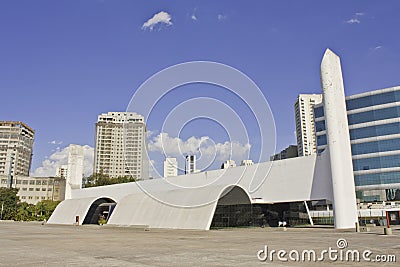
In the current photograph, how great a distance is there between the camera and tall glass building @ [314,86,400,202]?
2670 inches

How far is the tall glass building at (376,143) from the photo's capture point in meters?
67.8

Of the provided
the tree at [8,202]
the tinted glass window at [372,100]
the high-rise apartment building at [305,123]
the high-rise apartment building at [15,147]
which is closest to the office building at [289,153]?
the high-rise apartment building at [305,123]

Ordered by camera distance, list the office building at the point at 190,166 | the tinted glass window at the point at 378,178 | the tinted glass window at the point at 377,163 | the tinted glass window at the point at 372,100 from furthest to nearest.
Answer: the tinted glass window at the point at 372,100
the tinted glass window at the point at 377,163
the tinted glass window at the point at 378,178
the office building at the point at 190,166

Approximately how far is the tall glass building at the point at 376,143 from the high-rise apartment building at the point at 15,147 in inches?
5601

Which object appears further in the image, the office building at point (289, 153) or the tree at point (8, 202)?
the office building at point (289, 153)

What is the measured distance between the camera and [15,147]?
171500mm

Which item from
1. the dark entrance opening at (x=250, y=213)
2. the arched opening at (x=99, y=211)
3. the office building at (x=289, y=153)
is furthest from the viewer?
the office building at (x=289, y=153)

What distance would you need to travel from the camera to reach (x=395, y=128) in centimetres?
6875

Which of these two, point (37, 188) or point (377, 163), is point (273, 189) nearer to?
point (377, 163)

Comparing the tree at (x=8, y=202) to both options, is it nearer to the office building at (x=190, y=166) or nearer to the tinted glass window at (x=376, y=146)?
the office building at (x=190, y=166)

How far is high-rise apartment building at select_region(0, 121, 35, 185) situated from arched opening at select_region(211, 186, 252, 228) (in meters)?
150

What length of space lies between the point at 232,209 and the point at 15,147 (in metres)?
162

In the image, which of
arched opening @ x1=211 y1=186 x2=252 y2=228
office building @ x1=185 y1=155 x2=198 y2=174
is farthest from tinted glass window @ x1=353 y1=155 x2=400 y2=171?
arched opening @ x1=211 y1=186 x2=252 y2=228

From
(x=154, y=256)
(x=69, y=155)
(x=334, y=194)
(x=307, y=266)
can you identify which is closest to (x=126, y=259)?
Answer: (x=154, y=256)
